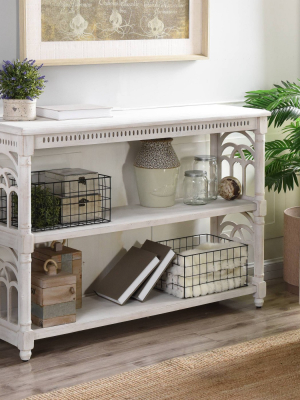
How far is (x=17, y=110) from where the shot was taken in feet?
9.07

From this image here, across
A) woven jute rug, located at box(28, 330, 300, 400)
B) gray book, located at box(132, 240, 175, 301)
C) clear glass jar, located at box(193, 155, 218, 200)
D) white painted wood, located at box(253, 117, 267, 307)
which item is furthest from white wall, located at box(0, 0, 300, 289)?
woven jute rug, located at box(28, 330, 300, 400)

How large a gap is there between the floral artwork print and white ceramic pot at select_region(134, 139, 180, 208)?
488 millimetres

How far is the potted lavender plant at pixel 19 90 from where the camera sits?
275 cm

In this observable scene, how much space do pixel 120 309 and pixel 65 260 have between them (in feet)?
1.00

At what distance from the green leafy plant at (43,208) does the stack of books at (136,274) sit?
466 mm

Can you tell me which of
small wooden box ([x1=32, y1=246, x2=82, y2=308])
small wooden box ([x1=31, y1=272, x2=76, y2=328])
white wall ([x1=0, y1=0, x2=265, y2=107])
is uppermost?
white wall ([x1=0, y1=0, x2=265, y2=107])

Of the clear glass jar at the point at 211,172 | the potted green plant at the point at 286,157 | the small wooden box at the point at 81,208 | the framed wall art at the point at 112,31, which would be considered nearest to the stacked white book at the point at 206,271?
the clear glass jar at the point at 211,172

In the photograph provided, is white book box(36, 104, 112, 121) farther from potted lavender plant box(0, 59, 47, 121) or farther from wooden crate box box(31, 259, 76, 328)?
wooden crate box box(31, 259, 76, 328)

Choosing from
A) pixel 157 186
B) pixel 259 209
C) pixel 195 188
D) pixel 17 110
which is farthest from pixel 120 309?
pixel 17 110

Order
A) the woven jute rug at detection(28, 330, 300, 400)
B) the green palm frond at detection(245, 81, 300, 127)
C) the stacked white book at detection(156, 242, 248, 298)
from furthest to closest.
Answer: the green palm frond at detection(245, 81, 300, 127) < the stacked white book at detection(156, 242, 248, 298) < the woven jute rug at detection(28, 330, 300, 400)

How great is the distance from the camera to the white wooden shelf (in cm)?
282

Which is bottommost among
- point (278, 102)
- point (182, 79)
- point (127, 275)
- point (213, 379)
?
point (213, 379)

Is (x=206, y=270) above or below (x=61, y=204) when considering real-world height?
below

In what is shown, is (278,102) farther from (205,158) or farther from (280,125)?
Answer: (205,158)
